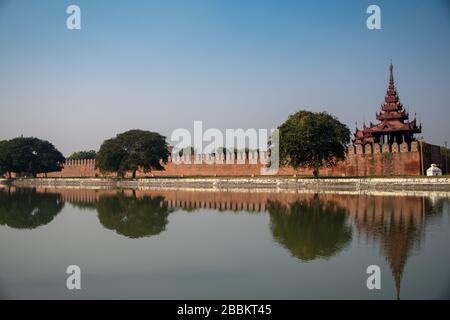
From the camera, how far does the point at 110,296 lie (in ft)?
19.5

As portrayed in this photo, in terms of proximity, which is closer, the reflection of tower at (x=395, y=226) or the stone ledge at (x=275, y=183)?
the reflection of tower at (x=395, y=226)

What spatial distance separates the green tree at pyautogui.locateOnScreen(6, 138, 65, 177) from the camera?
51.5 metres

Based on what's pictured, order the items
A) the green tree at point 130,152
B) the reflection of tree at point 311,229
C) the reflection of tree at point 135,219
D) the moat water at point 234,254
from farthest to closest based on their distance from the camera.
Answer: the green tree at point 130,152 → the reflection of tree at point 135,219 → the reflection of tree at point 311,229 → the moat water at point 234,254

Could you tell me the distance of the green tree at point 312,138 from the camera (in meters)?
28.7

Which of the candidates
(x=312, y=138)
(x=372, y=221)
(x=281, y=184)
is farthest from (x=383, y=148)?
(x=372, y=221)

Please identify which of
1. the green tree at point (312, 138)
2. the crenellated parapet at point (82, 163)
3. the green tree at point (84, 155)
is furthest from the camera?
the green tree at point (84, 155)

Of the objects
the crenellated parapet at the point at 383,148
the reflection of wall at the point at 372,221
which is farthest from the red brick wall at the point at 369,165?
the reflection of wall at the point at 372,221

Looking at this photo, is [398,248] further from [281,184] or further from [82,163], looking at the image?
[82,163]

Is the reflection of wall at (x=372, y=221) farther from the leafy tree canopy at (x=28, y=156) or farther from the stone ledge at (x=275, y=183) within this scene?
the leafy tree canopy at (x=28, y=156)

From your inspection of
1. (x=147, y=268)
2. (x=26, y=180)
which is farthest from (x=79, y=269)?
(x=26, y=180)

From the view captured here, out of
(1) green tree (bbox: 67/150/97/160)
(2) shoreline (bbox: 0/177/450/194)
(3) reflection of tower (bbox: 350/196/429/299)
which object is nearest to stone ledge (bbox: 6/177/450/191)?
(2) shoreline (bbox: 0/177/450/194)

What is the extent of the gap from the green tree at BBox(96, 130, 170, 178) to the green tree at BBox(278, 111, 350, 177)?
44.7 ft

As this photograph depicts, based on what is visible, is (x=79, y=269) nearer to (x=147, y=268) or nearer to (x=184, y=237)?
(x=147, y=268)

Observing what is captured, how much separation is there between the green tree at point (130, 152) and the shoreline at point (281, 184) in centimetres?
140
